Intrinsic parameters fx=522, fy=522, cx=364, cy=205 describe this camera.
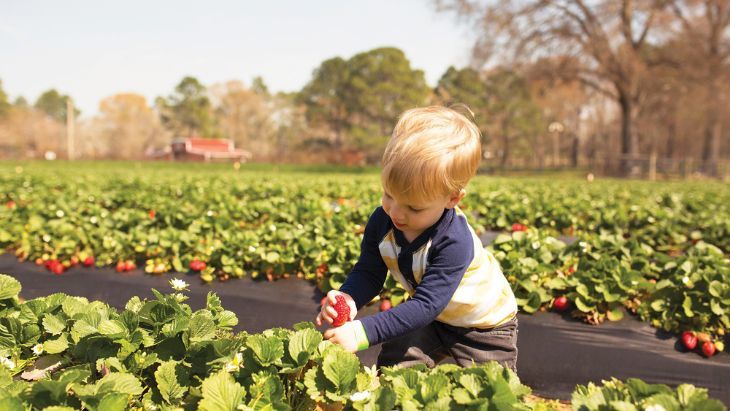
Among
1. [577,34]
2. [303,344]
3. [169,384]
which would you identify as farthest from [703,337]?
[577,34]

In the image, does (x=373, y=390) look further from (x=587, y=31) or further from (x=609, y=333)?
(x=587, y=31)

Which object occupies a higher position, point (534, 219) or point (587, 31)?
point (587, 31)

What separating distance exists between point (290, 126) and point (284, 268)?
211 feet

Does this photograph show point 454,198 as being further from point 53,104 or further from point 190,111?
point 53,104

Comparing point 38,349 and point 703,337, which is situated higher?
point 38,349

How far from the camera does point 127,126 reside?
7212 cm

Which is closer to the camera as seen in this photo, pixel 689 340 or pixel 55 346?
pixel 55 346

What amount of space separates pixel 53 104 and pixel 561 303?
12050cm

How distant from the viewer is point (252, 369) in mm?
1812

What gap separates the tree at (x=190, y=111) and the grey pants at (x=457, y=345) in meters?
61.7

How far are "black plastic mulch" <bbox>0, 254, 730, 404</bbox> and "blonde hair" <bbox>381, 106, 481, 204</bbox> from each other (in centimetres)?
163

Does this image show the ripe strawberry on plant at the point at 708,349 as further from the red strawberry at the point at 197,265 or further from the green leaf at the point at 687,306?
the red strawberry at the point at 197,265

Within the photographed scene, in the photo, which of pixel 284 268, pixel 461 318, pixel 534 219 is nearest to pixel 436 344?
pixel 461 318

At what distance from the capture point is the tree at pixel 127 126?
69.7 metres
